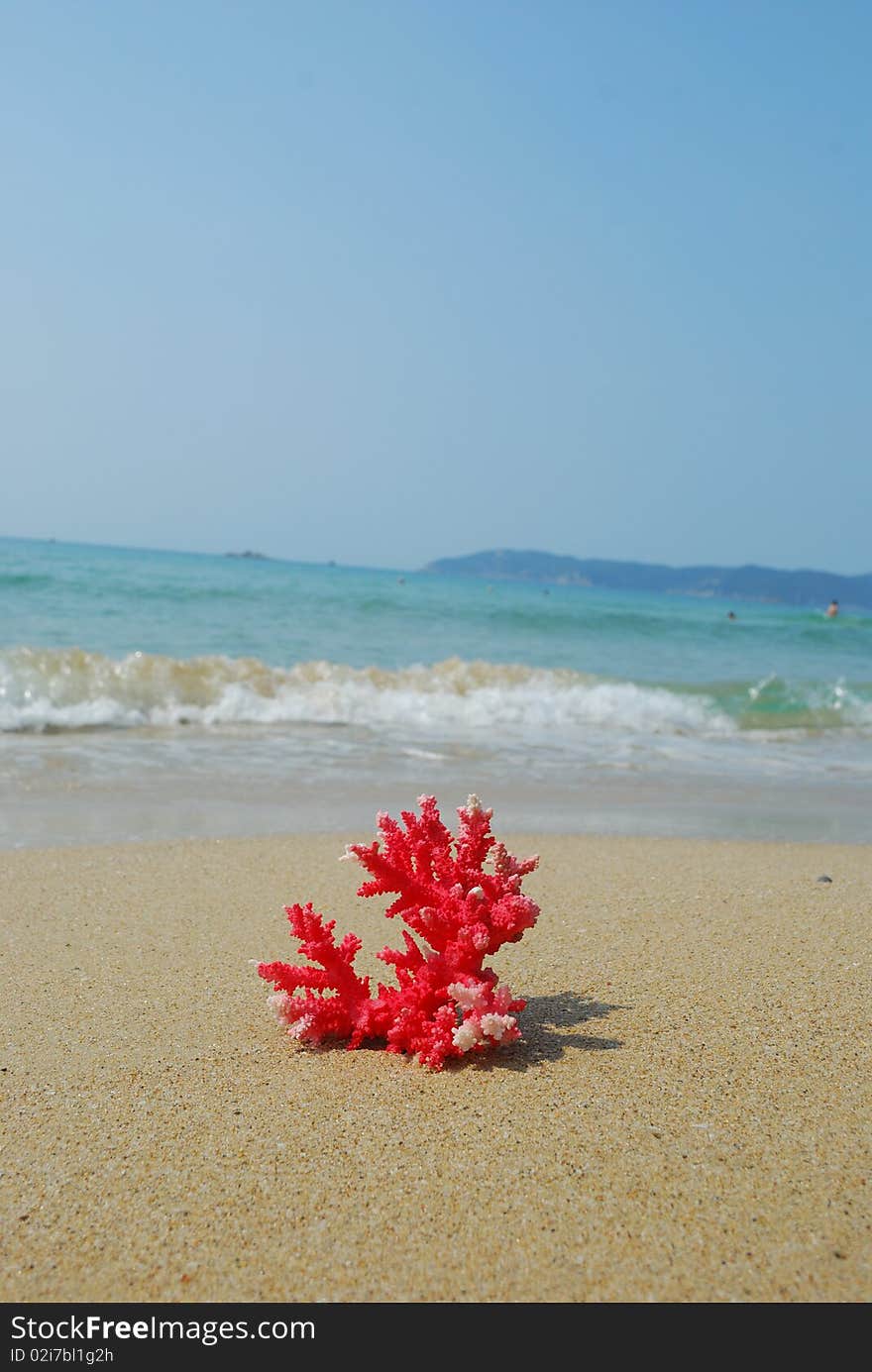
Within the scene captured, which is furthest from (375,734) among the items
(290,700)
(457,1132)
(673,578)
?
(673,578)

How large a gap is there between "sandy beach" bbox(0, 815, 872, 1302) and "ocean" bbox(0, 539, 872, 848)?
272 cm

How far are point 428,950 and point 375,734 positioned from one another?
7751mm

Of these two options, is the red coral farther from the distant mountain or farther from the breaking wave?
the distant mountain

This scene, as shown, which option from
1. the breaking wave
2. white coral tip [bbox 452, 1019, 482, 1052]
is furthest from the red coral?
the breaking wave

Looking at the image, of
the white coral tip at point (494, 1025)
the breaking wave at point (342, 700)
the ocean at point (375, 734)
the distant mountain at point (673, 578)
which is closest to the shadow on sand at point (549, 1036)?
the white coral tip at point (494, 1025)

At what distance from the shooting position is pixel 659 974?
10.6 ft

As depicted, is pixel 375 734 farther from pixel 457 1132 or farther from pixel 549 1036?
pixel 457 1132

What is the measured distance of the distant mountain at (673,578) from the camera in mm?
93750

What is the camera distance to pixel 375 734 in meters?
10.5

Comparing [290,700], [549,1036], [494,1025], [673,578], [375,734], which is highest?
[673,578]

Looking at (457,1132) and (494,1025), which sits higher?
(494,1025)

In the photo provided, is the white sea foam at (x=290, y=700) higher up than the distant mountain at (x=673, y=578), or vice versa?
the distant mountain at (x=673, y=578)

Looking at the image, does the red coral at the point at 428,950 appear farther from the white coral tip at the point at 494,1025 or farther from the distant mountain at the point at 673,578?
the distant mountain at the point at 673,578

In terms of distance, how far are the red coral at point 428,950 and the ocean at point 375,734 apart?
10.4 feet
